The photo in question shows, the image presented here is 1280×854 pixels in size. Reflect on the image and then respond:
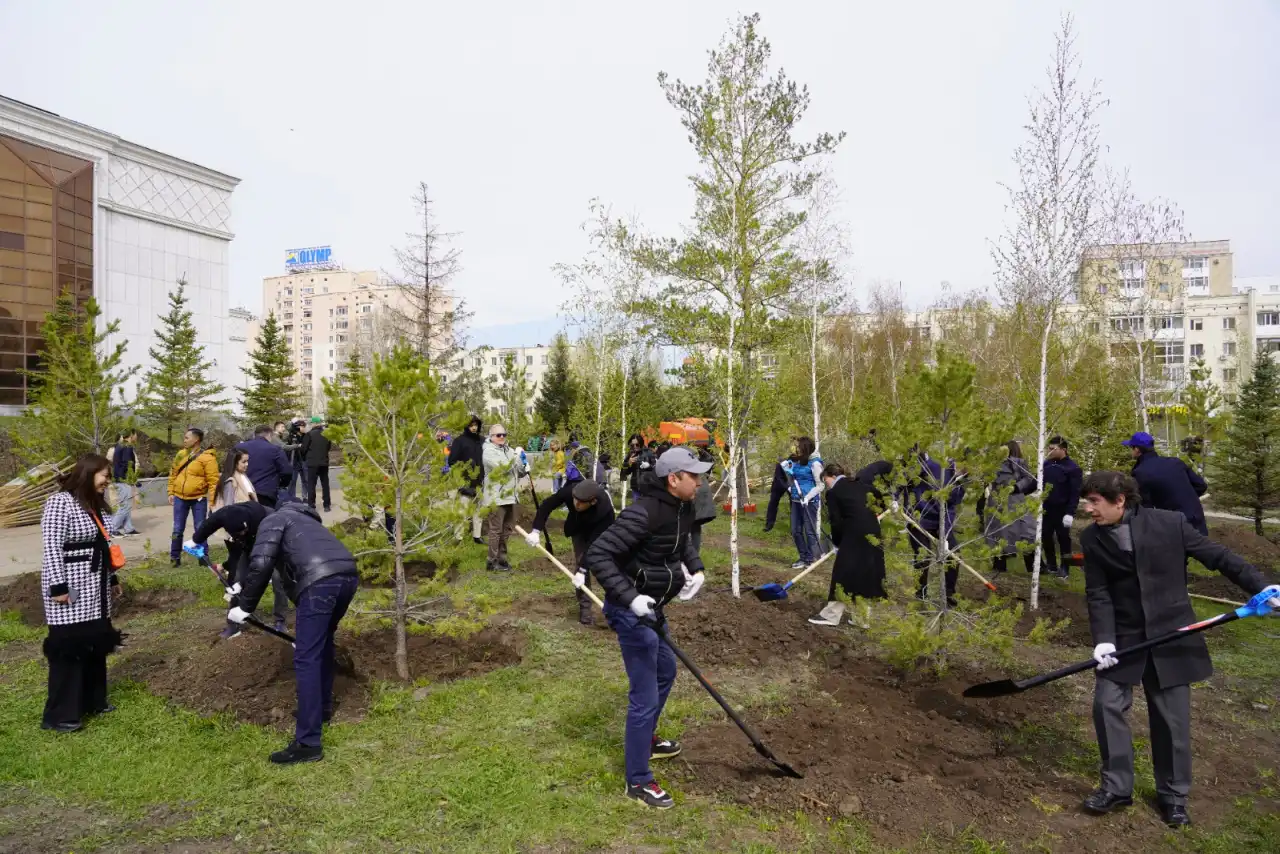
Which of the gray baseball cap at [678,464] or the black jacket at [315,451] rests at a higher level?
the gray baseball cap at [678,464]

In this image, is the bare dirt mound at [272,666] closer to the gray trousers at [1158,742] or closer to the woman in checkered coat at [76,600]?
the woman in checkered coat at [76,600]

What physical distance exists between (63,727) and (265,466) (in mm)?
4302

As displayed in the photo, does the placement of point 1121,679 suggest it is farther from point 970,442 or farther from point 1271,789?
point 970,442

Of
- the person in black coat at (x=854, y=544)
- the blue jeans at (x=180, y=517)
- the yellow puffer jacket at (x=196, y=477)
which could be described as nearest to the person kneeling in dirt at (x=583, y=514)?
the person in black coat at (x=854, y=544)

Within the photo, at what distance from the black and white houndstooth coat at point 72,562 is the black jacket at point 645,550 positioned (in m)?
3.61

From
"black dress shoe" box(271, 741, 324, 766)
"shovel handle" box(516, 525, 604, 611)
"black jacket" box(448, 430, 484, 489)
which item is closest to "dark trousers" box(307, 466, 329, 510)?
"black jacket" box(448, 430, 484, 489)

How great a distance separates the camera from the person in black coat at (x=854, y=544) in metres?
7.39

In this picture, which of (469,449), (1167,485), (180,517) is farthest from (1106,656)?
(180,517)

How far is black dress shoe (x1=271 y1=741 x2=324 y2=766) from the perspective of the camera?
15.0 feet

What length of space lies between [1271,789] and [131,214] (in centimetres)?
3705

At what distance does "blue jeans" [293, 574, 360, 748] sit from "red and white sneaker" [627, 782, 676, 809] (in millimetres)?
2001

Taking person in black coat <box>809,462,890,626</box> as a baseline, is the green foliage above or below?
above

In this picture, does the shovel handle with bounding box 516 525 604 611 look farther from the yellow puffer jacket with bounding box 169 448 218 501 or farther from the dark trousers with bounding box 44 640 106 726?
the yellow puffer jacket with bounding box 169 448 218 501

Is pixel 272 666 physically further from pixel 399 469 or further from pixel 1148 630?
pixel 1148 630
